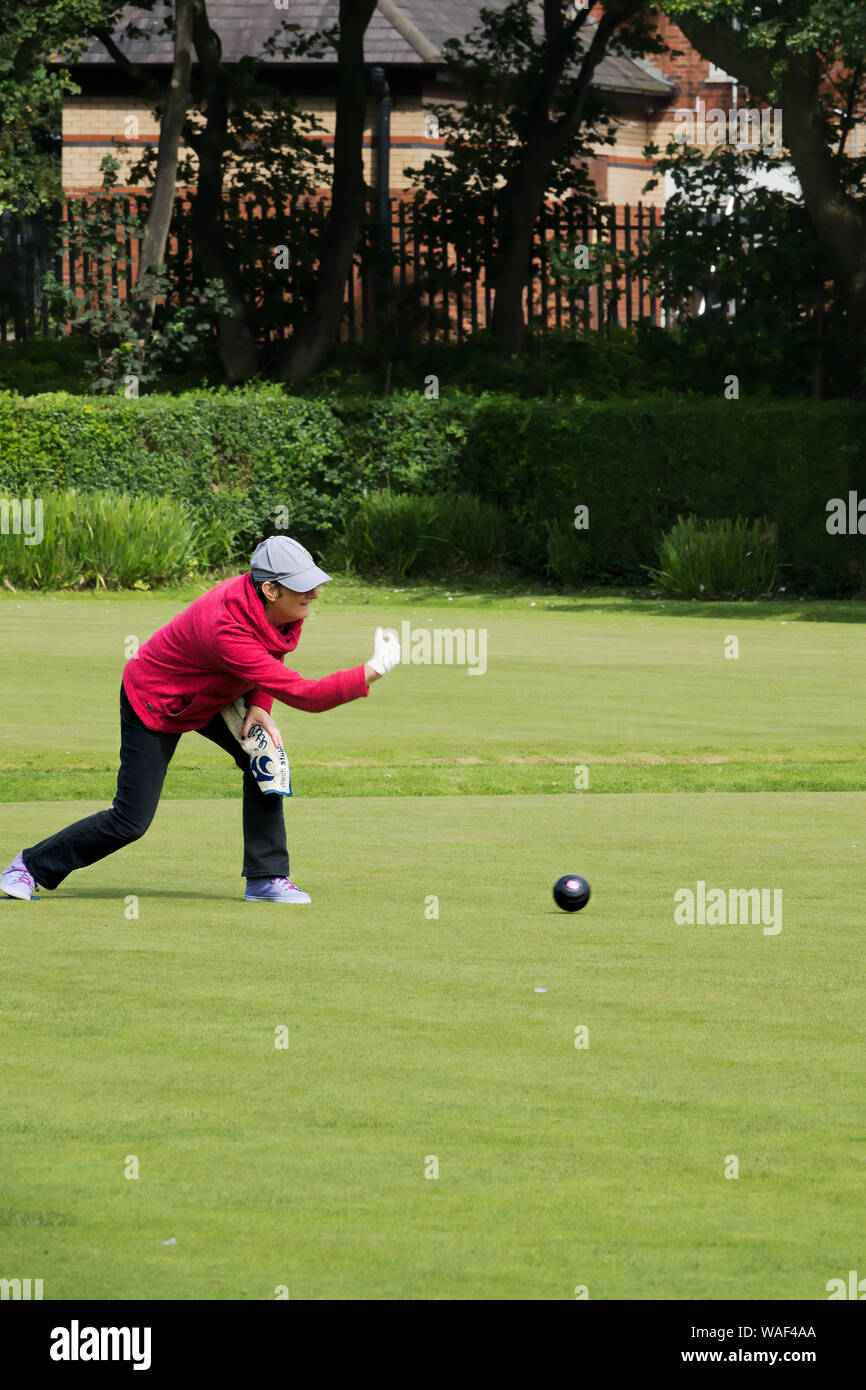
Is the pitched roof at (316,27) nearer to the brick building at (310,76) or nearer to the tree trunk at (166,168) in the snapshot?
the brick building at (310,76)

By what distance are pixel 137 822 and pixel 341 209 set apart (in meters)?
25.5

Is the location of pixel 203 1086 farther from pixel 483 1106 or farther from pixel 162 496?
pixel 162 496

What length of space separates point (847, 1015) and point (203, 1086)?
211cm

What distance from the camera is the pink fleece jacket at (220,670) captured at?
28.6 feet

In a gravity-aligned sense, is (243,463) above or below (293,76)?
below

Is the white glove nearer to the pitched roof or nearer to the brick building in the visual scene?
the brick building

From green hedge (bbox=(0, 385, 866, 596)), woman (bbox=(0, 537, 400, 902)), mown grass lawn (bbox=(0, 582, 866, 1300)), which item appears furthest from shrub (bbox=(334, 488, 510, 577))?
woman (bbox=(0, 537, 400, 902))

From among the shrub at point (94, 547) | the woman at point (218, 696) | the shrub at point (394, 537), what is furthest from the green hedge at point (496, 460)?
the woman at point (218, 696)

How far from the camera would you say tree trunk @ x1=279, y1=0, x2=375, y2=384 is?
32.7 m

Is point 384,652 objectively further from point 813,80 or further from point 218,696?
point 813,80

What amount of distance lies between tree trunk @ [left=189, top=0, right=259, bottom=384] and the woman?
82.5 feet

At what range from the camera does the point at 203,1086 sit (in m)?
5.99

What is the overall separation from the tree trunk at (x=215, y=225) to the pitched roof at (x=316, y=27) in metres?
9.12
